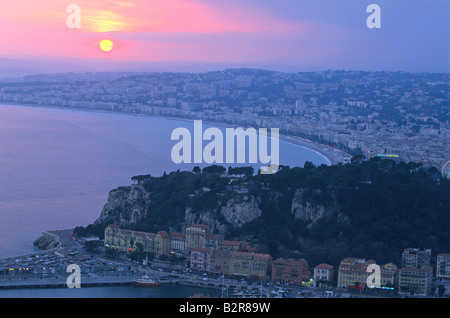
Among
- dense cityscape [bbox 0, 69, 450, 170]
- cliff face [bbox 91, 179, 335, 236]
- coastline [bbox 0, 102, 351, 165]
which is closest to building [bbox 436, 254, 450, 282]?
cliff face [bbox 91, 179, 335, 236]

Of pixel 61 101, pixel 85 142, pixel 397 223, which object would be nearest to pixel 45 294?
pixel 397 223

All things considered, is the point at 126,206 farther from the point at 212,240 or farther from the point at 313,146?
the point at 313,146

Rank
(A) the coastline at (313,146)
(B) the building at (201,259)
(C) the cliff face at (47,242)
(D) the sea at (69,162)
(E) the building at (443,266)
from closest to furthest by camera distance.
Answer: (E) the building at (443,266)
(B) the building at (201,259)
(C) the cliff face at (47,242)
(D) the sea at (69,162)
(A) the coastline at (313,146)

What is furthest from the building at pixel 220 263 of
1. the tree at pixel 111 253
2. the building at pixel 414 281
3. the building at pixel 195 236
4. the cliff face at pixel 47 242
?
the cliff face at pixel 47 242

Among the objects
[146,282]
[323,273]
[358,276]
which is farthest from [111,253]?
[358,276]

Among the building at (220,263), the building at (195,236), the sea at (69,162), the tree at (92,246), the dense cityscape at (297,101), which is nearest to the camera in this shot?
the building at (220,263)

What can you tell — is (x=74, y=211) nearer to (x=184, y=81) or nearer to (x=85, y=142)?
(x=85, y=142)

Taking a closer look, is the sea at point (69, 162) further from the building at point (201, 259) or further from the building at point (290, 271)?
the building at point (290, 271)
